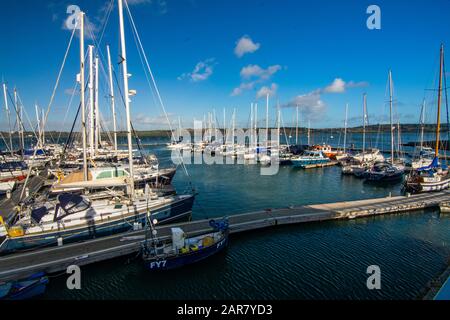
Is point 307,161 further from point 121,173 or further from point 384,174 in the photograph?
point 121,173

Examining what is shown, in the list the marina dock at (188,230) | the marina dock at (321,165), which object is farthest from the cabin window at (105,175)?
the marina dock at (321,165)

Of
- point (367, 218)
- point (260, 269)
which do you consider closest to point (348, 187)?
point (367, 218)

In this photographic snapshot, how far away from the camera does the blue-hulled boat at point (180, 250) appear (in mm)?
16641

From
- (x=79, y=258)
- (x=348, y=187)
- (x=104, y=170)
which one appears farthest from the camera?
(x=348, y=187)

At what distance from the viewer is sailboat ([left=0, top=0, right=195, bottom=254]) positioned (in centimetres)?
1833

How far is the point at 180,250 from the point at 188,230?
4.53 m

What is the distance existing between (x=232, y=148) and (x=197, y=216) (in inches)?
2277

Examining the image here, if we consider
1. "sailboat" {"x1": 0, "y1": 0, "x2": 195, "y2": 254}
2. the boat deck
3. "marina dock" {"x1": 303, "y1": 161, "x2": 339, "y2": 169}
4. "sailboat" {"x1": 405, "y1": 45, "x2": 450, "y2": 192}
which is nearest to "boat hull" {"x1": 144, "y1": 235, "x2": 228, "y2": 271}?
"sailboat" {"x1": 0, "y1": 0, "x2": 195, "y2": 254}

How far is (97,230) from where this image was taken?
20266 millimetres

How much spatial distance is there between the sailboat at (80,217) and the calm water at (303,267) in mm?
3638

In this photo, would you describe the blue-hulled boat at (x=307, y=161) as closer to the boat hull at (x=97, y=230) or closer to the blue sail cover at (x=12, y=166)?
the boat hull at (x=97, y=230)

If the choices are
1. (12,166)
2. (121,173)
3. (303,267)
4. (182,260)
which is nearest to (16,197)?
(121,173)
